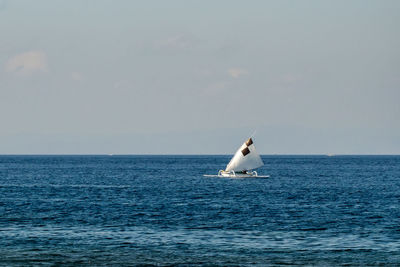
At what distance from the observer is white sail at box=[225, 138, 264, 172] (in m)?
133

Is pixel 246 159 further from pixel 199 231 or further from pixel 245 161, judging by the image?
pixel 199 231

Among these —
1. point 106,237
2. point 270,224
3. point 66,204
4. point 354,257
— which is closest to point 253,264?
point 354,257

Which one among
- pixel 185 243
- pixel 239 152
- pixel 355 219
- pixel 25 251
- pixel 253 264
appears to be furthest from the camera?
pixel 239 152

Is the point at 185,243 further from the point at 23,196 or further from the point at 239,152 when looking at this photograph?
the point at 239,152

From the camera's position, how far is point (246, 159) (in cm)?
13475

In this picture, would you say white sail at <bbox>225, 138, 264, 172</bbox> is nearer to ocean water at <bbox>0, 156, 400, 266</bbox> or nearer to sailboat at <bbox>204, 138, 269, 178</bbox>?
sailboat at <bbox>204, 138, 269, 178</bbox>

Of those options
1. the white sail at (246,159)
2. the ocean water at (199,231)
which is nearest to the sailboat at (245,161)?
the white sail at (246,159)

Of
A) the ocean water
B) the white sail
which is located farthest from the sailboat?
the ocean water

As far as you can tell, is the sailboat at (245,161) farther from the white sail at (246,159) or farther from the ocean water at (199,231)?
the ocean water at (199,231)

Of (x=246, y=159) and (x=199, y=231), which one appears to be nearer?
(x=199, y=231)

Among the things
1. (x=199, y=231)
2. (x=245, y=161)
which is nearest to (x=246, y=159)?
(x=245, y=161)

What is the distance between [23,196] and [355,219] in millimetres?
47330

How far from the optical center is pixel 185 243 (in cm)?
4491

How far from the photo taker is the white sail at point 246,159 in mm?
133250
